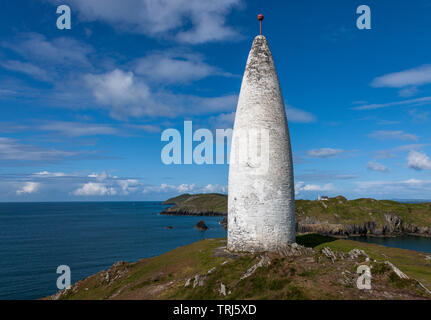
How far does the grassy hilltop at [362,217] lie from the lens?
82562 mm

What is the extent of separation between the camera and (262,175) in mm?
21125

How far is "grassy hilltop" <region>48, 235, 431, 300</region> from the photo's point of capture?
43.1 feet

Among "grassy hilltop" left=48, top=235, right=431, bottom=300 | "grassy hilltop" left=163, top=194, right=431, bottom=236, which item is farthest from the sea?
"grassy hilltop" left=48, top=235, right=431, bottom=300

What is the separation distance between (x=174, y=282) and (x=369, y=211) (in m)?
89.9

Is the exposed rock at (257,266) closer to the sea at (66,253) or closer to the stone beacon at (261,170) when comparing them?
the stone beacon at (261,170)

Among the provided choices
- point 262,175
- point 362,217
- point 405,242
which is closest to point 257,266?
point 262,175

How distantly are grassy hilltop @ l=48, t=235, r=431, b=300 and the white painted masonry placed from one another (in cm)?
155

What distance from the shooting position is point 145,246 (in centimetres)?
7094

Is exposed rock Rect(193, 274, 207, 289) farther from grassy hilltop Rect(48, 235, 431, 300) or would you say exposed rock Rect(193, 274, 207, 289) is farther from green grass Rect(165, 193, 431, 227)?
green grass Rect(165, 193, 431, 227)

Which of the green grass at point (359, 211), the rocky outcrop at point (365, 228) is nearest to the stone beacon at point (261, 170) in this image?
the rocky outcrop at point (365, 228)

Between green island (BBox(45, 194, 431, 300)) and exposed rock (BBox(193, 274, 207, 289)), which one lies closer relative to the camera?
green island (BBox(45, 194, 431, 300))

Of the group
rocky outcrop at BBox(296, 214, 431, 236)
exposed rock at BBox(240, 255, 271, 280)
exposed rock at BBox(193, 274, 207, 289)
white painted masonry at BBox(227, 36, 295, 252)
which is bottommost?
rocky outcrop at BBox(296, 214, 431, 236)

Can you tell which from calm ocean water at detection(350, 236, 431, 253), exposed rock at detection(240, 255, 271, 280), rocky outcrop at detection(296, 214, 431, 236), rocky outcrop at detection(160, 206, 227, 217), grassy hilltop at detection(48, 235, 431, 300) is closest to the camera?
grassy hilltop at detection(48, 235, 431, 300)
